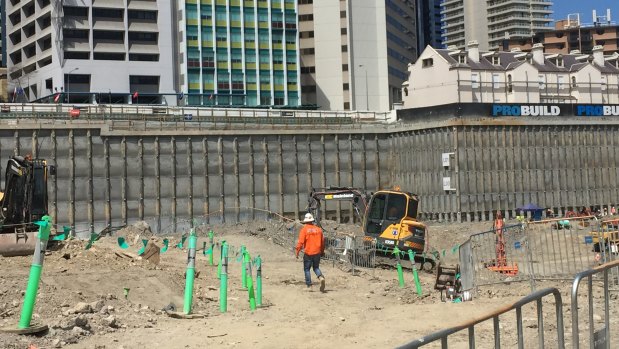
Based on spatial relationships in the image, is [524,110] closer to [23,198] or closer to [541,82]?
[541,82]

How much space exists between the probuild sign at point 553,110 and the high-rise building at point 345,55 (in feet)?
159

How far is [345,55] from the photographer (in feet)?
325

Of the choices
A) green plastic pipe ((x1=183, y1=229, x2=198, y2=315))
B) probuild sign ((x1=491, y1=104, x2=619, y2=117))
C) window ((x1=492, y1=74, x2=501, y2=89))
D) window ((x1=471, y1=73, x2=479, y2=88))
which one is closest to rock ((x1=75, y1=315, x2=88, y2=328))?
green plastic pipe ((x1=183, y1=229, x2=198, y2=315))

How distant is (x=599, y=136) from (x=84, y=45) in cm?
5457

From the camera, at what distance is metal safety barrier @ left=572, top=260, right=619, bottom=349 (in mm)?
8016

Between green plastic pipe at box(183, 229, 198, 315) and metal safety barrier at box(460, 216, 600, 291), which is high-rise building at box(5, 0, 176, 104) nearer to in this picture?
metal safety barrier at box(460, 216, 600, 291)

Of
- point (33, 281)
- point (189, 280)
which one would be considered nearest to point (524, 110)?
point (189, 280)

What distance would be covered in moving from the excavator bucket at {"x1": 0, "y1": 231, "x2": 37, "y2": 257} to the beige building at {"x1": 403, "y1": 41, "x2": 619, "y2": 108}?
1616 inches

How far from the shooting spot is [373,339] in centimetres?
1177

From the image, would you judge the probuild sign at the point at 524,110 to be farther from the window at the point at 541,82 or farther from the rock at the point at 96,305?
the rock at the point at 96,305

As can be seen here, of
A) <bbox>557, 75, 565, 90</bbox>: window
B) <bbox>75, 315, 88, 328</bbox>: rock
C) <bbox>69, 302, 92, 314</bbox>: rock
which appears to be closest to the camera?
<bbox>75, 315, 88, 328</bbox>: rock

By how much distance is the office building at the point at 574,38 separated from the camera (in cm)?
14662

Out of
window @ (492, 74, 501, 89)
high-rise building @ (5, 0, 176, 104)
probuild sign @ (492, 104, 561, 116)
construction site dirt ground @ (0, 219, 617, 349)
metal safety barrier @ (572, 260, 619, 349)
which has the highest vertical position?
high-rise building @ (5, 0, 176, 104)

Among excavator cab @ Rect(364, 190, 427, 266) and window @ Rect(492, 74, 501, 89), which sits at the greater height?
window @ Rect(492, 74, 501, 89)
